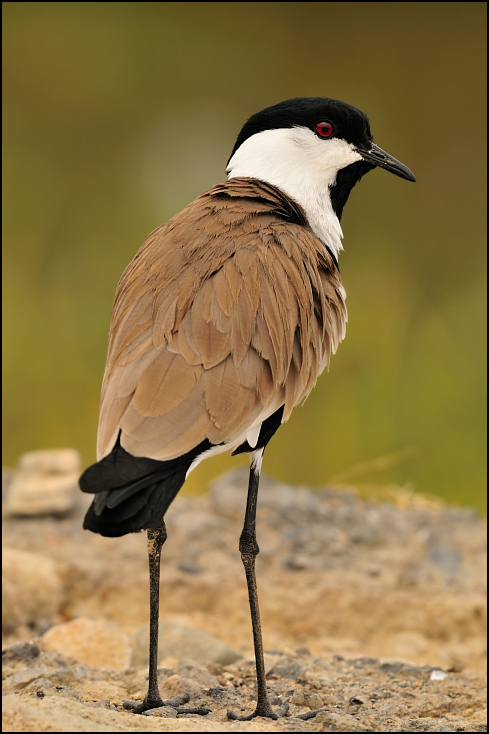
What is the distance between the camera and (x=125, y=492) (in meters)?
2.04

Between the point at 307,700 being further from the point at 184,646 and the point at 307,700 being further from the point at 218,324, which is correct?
the point at 218,324

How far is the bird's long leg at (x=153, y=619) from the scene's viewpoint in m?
2.49

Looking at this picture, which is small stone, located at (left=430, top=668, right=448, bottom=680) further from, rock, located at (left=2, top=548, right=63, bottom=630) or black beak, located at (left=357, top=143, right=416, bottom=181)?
black beak, located at (left=357, top=143, right=416, bottom=181)

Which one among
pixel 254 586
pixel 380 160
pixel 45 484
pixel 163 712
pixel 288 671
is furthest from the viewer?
pixel 45 484

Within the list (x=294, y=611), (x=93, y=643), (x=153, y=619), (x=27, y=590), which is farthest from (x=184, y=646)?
(x=27, y=590)

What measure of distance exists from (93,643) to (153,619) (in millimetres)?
1012

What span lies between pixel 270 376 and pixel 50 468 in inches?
120

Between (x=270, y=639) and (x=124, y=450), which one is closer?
(x=124, y=450)

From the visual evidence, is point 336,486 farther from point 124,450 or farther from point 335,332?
point 124,450

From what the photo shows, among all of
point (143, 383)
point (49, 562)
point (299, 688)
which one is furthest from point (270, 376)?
point (49, 562)

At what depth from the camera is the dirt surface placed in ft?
8.32

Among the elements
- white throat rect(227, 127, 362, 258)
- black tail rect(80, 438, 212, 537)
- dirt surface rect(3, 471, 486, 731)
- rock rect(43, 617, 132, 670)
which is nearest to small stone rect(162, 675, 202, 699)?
dirt surface rect(3, 471, 486, 731)

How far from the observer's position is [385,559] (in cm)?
483

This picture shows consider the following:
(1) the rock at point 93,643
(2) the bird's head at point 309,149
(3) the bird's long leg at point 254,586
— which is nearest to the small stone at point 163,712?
(3) the bird's long leg at point 254,586
